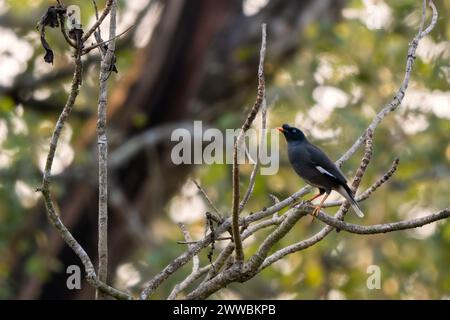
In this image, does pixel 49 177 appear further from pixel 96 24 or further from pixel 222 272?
pixel 222 272

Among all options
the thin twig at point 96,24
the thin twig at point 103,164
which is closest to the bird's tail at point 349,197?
the thin twig at point 103,164

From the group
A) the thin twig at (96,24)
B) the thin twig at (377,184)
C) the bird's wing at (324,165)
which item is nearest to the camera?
the thin twig at (96,24)

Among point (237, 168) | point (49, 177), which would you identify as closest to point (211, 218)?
point (237, 168)

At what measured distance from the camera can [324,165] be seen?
5.17 meters

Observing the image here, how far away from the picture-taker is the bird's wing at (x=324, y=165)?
5.01m

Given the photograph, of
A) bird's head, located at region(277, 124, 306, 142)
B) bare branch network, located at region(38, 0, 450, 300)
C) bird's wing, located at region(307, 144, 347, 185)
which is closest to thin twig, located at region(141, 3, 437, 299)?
bare branch network, located at region(38, 0, 450, 300)

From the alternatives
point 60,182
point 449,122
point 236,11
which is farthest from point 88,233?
point 449,122

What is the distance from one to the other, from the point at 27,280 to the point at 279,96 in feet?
10.6

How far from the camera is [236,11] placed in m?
9.94

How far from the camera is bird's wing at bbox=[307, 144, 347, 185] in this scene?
501 cm

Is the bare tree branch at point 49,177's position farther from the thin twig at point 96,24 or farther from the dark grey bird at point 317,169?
the dark grey bird at point 317,169

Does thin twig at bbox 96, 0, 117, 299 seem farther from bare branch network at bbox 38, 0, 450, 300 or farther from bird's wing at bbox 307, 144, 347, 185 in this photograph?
bird's wing at bbox 307, 144, 347, 185
